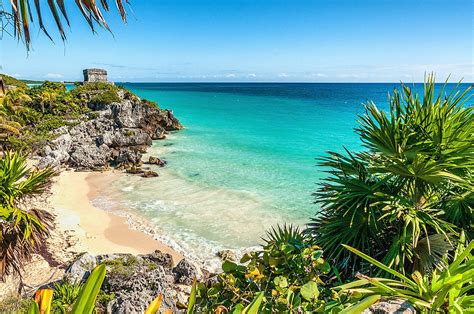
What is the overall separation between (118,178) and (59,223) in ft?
23.6

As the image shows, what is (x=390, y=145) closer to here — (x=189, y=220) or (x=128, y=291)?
(x=128, y=291)

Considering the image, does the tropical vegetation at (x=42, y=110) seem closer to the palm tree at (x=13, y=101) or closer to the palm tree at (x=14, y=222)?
the palm tree at (x=13, y=101)

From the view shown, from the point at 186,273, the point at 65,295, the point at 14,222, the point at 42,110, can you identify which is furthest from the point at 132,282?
the point at 42,110

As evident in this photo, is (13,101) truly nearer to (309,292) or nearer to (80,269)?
(80,269)

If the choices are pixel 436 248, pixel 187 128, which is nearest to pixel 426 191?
pixel 436 248

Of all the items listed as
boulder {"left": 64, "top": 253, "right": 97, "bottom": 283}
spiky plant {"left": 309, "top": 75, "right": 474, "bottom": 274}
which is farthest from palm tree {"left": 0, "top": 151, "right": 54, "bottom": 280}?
spiky plant {"left": 309, "top": 75, "right": 474, "bottom": 274}

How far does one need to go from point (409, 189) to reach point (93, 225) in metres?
11.3

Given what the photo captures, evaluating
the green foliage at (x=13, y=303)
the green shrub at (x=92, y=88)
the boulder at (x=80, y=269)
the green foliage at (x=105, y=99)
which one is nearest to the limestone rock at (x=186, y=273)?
the boulder at (x=80, y=269)

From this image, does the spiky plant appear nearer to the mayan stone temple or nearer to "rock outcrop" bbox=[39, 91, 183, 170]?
"rock outcrop" bbox=[39, 91, 183, 170]

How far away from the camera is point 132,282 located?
6535 millimetres

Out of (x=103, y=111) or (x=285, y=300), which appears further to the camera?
(x=103, y=111)

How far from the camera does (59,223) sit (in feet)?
37.2

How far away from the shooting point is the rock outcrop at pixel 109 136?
65.1 feet

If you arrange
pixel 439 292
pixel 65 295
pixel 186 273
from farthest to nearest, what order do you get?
pixel 186 273 → pixel 65 295 → pixel 439 292
